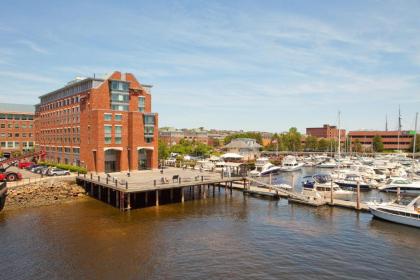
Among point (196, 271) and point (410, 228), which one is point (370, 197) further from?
point (196, 271)

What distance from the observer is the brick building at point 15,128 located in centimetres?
10012

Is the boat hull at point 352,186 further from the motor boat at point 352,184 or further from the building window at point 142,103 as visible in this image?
the building window at point 142,103

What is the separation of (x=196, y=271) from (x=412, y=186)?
5089 cm

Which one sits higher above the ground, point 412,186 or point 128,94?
point 128,94

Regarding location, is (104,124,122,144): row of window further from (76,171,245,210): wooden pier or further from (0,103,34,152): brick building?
(0,103,34,152): brick building

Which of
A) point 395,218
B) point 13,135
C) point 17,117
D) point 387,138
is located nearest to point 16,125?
point 17,117

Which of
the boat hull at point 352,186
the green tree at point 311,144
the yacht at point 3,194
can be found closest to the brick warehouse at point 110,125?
the yacht at point 3,194

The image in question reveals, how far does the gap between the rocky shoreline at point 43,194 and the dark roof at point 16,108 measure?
58432 millimetres

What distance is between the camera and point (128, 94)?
7131 centimetres

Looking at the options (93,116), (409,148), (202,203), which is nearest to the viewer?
(202,203)

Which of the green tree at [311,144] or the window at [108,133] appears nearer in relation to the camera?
the window at [108,133]

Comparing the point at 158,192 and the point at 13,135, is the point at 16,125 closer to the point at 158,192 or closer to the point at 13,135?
the point at 13,135

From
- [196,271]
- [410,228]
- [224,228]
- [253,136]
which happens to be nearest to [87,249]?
[196,271]

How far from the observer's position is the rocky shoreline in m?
51.2
